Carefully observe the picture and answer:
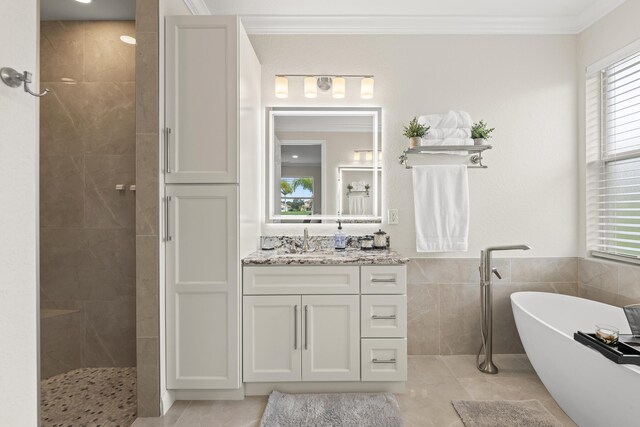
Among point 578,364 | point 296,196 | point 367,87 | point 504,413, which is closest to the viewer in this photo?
point 578,364

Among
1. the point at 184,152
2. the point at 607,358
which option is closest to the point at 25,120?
the point at 184,152

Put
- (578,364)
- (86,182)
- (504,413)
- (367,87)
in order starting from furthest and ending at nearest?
(367,87), (86,182), (504,413), (578,364)

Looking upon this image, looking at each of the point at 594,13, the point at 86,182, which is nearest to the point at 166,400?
the point at 86,182

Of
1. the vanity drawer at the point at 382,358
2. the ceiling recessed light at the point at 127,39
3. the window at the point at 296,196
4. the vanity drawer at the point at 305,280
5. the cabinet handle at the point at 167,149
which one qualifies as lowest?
the vanity drawer at the point at 382,358

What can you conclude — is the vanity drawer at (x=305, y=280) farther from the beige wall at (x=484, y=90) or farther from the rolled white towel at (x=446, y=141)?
the rolled white towel at (x=446, y=141)

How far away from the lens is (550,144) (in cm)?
297

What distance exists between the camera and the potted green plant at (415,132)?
2.76 m

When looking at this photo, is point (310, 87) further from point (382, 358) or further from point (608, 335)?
point (608, 335)

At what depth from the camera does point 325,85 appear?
2.96 meters

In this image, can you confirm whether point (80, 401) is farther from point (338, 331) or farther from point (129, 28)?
point (129, 28)

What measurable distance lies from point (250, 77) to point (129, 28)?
1013mm

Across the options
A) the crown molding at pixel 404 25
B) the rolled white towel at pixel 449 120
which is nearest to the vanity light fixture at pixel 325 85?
the crown molding at pixel 404 25

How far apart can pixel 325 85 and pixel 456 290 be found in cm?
198

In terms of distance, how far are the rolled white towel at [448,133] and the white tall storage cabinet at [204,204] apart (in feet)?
4.82
